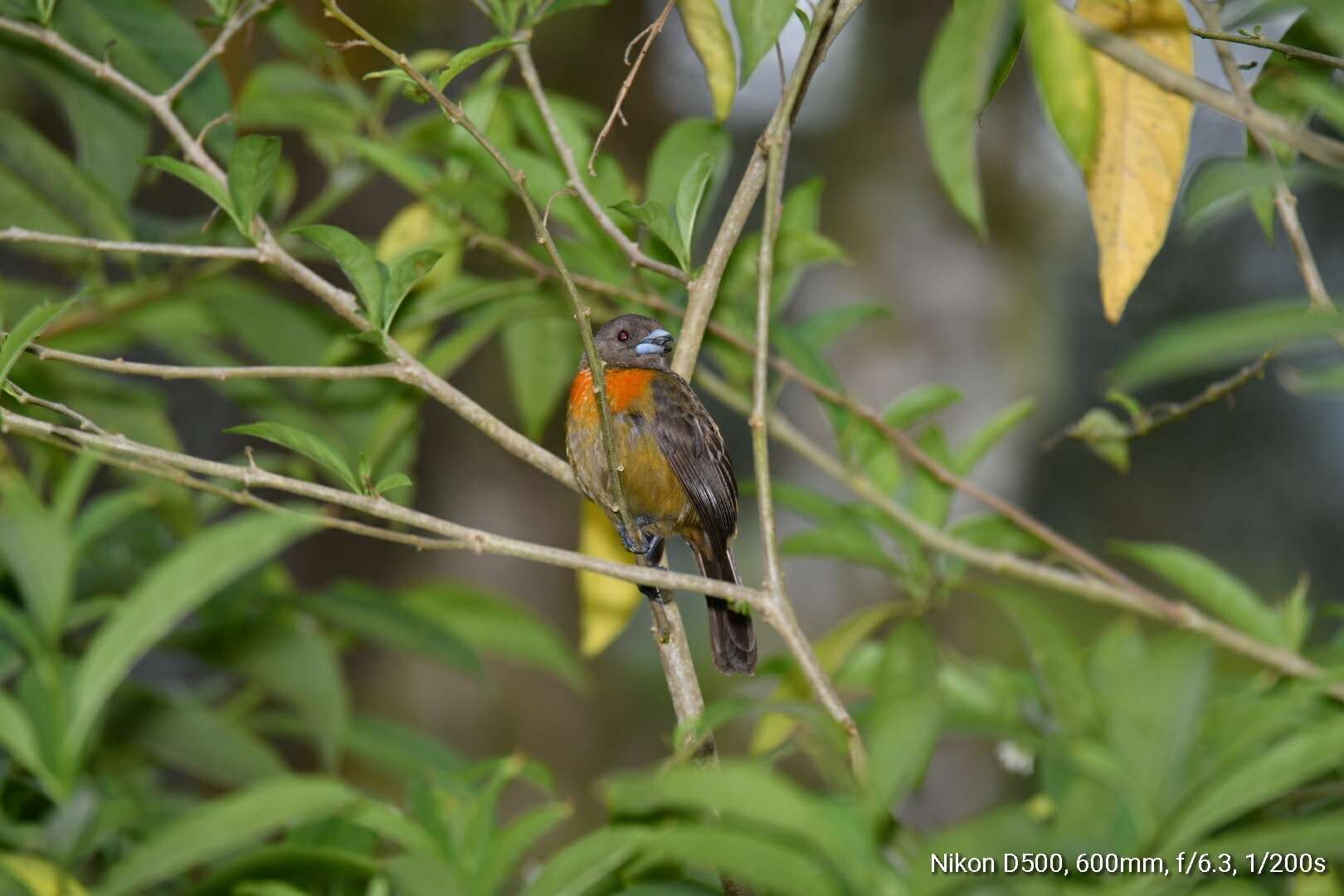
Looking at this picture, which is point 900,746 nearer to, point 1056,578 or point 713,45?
point 1056,578

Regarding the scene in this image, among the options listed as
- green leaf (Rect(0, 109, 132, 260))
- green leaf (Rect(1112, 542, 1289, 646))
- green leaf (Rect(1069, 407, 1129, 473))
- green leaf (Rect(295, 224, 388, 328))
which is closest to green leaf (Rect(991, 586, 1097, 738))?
green leaf (Rect(1112, 542, 1289, 646))

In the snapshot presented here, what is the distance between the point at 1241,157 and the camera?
5.80 feet

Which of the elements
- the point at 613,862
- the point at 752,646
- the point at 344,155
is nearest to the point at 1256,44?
the point at 613,862

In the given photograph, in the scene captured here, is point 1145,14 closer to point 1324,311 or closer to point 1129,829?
point 1324,311

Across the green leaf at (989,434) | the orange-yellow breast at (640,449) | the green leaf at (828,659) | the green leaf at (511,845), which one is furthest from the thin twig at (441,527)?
the green leaf at (989,434)

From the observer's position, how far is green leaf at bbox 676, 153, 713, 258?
6.14ft

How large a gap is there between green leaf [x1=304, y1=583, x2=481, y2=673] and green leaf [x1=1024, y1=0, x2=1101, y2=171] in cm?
233

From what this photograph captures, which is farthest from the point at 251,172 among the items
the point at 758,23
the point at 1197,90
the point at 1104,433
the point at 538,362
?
the point at 1104,433

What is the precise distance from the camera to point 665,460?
296 cm

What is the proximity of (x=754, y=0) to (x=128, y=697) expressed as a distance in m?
2.46

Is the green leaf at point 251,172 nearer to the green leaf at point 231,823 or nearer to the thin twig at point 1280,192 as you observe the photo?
the green leaf at point 231,823

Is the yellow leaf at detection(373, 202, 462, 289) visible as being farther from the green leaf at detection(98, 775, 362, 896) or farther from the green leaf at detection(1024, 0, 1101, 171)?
the green leaf at detection(1024, 0, 1101, 171)

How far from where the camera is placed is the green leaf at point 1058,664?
1.81 m

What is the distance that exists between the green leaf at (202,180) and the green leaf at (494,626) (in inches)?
58.5
